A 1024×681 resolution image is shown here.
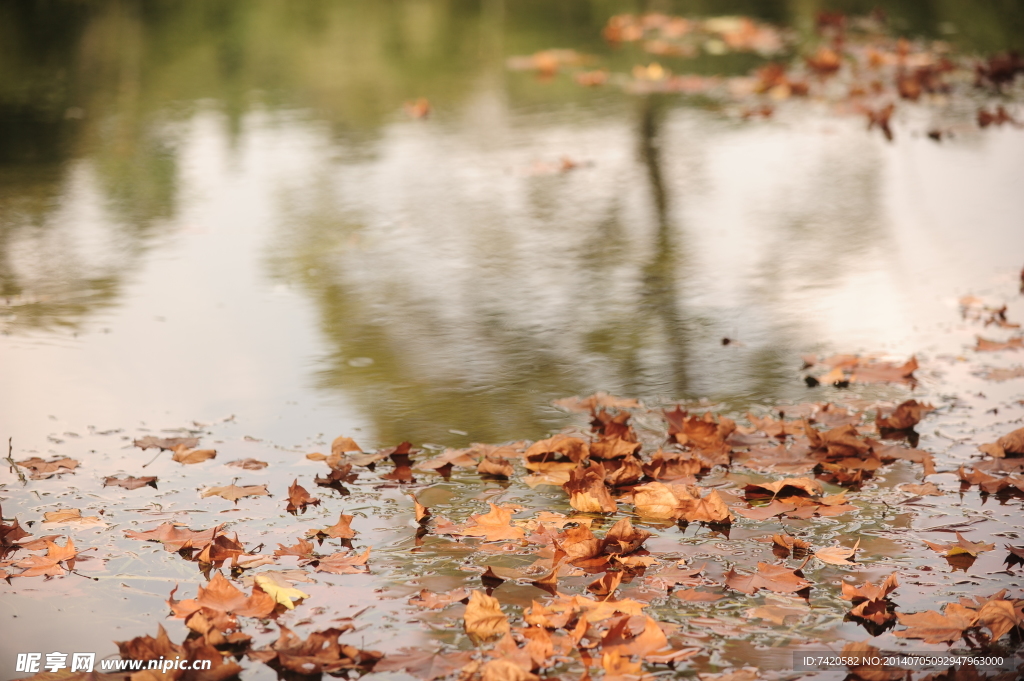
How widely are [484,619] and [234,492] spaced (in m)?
1.08

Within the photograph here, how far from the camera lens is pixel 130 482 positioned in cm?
324

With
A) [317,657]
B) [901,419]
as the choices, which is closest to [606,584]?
[317,657]

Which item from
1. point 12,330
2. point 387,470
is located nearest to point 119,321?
point 12,330

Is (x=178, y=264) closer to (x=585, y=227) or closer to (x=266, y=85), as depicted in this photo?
(x=585, y=227)

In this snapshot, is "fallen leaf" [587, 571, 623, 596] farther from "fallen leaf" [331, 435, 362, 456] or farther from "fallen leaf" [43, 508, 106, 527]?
"fallen leaf" [43, 508, 106, 527]

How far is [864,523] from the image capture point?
9.78 ft

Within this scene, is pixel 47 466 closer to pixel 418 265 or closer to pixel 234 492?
pixel 234 492

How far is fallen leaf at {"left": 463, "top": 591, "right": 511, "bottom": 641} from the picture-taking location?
249cm

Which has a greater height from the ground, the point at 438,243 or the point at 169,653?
the point at 438,243

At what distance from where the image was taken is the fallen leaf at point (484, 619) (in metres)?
2.49

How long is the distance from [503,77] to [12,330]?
231 inches

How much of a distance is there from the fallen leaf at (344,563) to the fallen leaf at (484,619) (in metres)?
0.40

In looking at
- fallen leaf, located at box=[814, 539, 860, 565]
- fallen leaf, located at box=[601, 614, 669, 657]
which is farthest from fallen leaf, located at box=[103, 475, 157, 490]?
fallen leaf, located at box=[814, 539, 860, 565]

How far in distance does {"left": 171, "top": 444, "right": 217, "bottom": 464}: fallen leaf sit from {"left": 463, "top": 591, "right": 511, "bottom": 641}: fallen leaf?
4.33 feet
